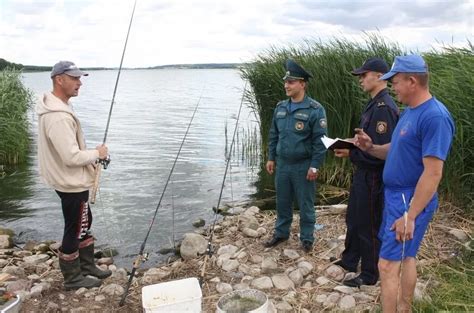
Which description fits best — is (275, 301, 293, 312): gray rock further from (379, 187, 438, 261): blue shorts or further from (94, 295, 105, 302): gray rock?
(94, 295, 105, 302): gray rock

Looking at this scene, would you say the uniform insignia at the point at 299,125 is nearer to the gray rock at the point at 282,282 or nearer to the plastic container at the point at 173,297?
the gray rock at the point at 282,282

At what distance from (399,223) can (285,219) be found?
7.78 feet

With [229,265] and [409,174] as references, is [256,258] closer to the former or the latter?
[229,265]

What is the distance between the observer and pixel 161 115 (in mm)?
24391

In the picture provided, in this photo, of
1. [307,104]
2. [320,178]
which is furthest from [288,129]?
[320,178]

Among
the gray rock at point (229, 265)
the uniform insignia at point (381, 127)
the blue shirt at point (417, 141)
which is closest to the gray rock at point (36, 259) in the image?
the gray rock at point (229, 265)

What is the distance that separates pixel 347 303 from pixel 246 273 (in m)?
1.16

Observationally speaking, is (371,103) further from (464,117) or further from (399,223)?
(464,117)

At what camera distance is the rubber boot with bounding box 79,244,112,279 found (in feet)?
15.1

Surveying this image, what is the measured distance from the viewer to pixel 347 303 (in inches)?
150

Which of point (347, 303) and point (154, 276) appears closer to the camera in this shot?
point (347, 303)

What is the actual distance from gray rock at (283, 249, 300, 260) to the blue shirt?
2072 millimetres

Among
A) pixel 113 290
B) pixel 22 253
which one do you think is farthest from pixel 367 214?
pixel 22 253

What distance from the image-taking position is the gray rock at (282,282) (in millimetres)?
4288
